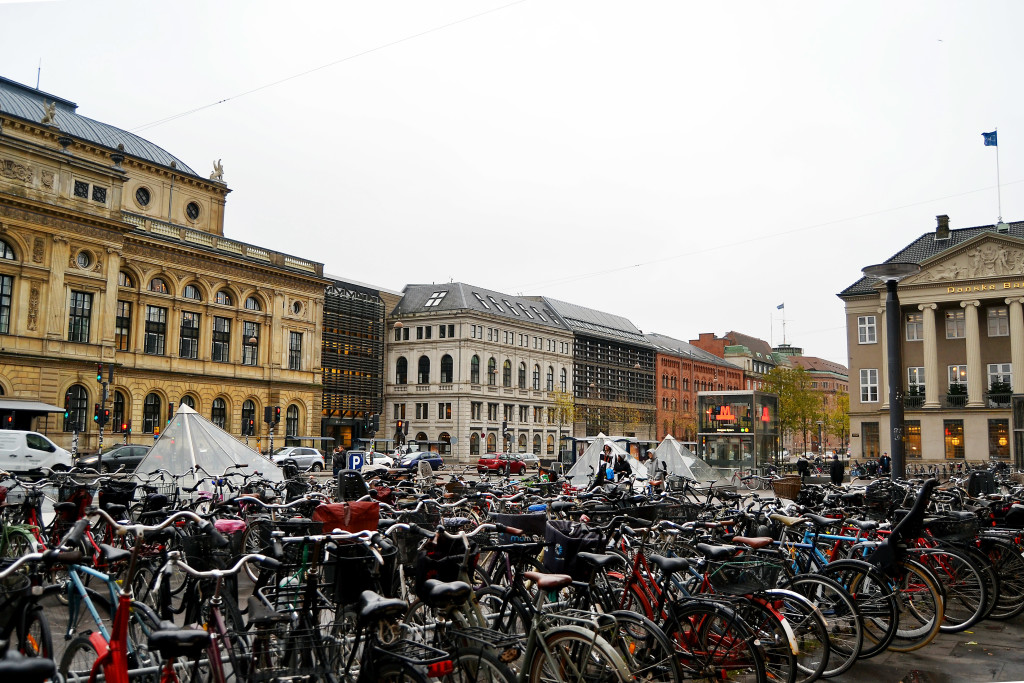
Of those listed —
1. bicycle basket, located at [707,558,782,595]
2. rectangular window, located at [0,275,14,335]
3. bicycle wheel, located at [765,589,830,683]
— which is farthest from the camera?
rectangular window, located at [0,275,14,335]

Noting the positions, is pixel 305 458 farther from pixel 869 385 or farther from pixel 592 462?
pixel 869 385

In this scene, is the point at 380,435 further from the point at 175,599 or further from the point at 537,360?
the point at 175,599

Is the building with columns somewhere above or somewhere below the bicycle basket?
above

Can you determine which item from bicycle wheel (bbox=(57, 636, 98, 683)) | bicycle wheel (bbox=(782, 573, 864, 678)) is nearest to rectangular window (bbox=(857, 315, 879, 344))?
bicycle wheel (bbox=(782, 573, 864, 678))

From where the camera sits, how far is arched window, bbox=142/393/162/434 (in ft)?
172

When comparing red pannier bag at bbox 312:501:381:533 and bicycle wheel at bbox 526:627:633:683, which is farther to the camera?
red pannier bag at bbox 312:501:381:533

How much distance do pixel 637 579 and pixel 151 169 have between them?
62506mm

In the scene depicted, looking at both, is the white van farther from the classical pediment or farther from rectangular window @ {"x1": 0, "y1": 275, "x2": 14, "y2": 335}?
the classical pediment

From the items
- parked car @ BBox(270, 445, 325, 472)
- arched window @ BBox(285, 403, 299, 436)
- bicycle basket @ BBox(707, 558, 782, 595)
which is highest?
arched window @ BBox(285, 403, 299, 436)

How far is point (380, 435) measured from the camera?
82312 millimetres

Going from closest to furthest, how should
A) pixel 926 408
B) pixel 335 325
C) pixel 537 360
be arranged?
pixel 926 408
pixel 335 325
pixel 537 360

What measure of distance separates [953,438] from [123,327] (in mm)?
54530

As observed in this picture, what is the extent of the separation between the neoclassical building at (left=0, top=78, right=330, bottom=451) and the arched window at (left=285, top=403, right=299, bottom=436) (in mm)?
88

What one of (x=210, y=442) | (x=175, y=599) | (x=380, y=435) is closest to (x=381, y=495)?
(x=175, y=599)
